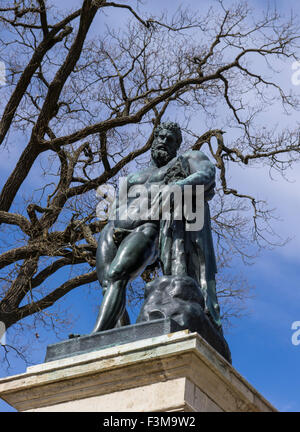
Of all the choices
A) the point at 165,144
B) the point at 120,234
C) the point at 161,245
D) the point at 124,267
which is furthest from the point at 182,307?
the point at 165,144

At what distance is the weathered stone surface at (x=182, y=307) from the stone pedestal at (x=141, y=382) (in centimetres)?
58

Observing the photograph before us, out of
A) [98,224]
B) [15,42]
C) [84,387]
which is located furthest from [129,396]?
[15,42]

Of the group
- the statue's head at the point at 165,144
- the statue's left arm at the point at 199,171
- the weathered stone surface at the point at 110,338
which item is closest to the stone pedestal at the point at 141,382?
the weathered stone surface at the point at 110,338

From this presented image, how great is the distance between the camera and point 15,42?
46.0 feet

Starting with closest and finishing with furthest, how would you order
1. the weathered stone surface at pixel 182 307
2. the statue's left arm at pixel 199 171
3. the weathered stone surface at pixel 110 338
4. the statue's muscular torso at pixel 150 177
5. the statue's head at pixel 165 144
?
the weathered stone surface at pixel 110 338
the weathered stone surface at pixel 182 307
the statue's left arm at pixel 199 171
the statue's muscular torso at pixel 150 177
the statue's head at pixel 165 144

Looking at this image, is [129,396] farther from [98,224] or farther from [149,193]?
[98,224]

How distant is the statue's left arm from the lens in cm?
630

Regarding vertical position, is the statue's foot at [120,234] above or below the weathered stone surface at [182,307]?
above

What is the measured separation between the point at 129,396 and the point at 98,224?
785 cm

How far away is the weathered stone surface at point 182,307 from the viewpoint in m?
5.64

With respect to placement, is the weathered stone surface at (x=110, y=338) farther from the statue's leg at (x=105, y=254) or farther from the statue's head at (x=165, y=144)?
the statue's head at (x=165, y=144)

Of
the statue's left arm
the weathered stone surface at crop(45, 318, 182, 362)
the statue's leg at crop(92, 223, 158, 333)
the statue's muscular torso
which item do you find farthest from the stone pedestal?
the statue's left arm

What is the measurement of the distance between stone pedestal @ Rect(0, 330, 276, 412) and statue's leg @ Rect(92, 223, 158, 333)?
551mm

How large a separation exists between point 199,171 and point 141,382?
2.02 meters
